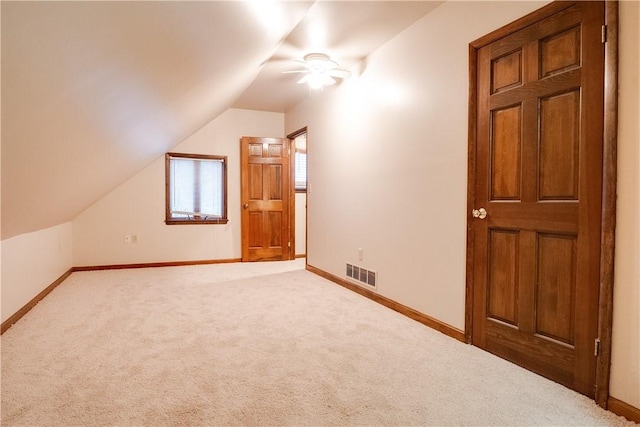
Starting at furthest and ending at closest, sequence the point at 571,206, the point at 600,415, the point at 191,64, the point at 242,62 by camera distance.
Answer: the point at 242,62
the point at 191,64
the point at 571,206
the point at 600,415

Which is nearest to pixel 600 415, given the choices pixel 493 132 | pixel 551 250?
pixel 551 250

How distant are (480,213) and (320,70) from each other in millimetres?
2271

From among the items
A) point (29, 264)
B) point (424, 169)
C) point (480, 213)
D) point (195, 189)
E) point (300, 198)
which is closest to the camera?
point (480, 213)

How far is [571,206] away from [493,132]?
0.68 m

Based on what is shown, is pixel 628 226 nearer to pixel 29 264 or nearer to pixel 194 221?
pixel 29 264

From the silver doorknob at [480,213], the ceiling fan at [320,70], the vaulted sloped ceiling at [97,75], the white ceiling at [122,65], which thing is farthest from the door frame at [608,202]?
the ceiling fan at [320,70]

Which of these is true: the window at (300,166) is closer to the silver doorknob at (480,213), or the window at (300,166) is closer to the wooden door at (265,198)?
the wooden door at (265,198)

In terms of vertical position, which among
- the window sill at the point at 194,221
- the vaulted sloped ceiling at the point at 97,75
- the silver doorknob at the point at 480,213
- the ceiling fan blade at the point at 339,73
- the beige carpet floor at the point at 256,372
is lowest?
the beige carpet floor at the point at 256,372

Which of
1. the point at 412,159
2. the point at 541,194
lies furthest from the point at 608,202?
A: the point at 412,159

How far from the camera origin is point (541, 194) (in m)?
1.99

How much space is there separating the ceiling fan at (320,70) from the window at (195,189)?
7.65 feet

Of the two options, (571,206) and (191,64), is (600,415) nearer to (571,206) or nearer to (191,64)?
(571,206)

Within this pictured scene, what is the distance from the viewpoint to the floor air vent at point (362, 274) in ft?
11.5

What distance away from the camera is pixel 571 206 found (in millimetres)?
1825
